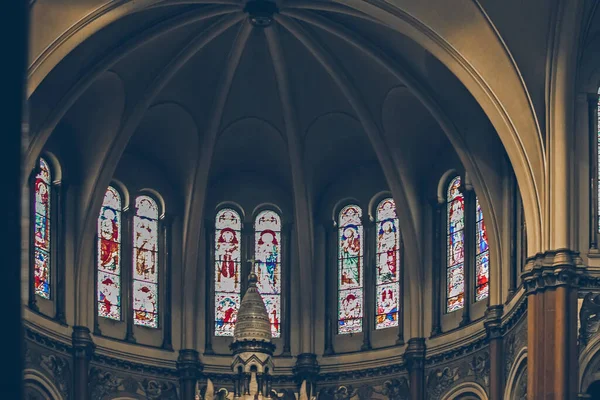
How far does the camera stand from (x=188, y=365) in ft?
101

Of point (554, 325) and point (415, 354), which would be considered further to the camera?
point (415, 354)

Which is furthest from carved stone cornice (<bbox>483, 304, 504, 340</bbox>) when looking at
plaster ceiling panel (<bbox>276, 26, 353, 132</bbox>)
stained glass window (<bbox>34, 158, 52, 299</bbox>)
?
stained glass window (<bbox>34, 158, 52, 299</bbox>)

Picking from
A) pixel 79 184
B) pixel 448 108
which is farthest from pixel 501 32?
pixel 79 184

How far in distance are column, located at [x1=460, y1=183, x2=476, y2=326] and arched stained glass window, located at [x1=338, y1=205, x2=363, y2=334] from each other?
130 inches

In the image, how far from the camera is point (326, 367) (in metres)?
31.5

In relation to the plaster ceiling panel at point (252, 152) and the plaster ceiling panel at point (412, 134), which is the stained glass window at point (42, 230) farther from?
the plaster ceiling panel at point (412, 134)

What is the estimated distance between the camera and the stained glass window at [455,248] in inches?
1172

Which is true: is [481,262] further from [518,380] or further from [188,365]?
[188,365]

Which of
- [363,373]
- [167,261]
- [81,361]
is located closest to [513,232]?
[363,373]

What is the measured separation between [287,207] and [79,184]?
5402mm

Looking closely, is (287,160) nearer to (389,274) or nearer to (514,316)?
(389,274)

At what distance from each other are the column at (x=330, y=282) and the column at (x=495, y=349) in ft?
17.2

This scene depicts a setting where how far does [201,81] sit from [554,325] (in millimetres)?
10658

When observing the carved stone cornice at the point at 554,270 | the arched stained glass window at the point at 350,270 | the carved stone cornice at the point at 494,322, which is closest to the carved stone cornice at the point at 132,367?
the arched stained glass window at the point at 350,270
